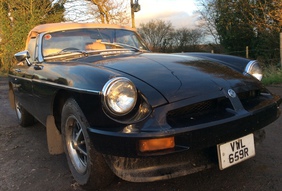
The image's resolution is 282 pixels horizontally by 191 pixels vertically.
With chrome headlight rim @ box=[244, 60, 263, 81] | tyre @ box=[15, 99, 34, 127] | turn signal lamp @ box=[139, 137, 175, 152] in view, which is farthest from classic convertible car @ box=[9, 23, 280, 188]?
tyre @ box=[15, 99, 34, 127]

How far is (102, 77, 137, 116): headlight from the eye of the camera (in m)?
2.11

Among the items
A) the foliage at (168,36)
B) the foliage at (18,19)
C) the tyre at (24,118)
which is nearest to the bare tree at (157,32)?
the foliage at (168,36)

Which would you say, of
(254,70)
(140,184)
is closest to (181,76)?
(140,184)

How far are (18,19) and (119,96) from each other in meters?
20.1

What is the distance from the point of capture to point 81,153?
8.82 feet

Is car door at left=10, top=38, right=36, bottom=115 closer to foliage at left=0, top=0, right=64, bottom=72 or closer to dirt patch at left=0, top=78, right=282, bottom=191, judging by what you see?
dirt patch at left=0, top=78, right=282, bottom=191

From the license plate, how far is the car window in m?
2.08

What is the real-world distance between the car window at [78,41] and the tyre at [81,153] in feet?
3.98

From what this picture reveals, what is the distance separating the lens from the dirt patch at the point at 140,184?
252cm

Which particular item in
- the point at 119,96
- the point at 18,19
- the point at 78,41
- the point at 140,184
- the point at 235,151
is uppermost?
the point at 18,19

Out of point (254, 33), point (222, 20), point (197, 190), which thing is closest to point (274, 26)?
point (254, 33)

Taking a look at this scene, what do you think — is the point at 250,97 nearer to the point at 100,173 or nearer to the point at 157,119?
the point at 157,119

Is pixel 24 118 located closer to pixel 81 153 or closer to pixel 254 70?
pixel 81 153

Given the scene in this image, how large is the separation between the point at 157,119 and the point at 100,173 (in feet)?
2.21
